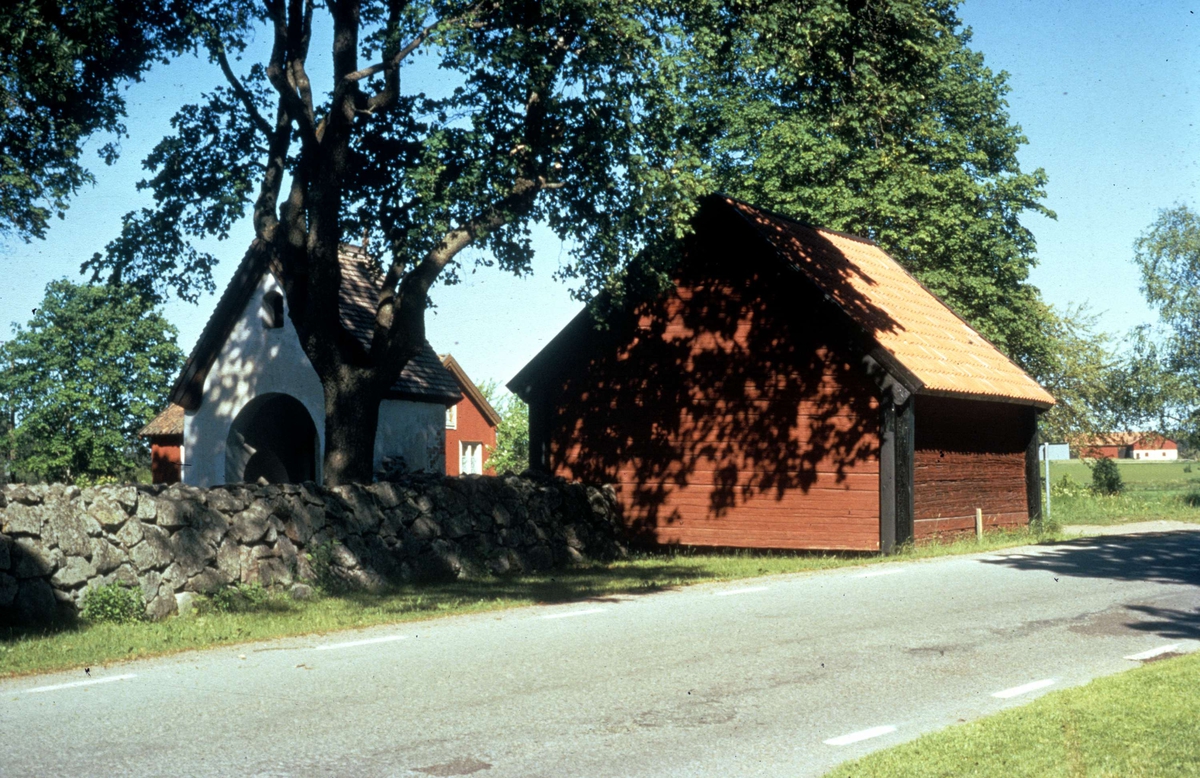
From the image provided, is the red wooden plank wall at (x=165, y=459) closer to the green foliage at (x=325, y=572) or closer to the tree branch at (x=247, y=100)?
the tree branch at (x=247, y=100)

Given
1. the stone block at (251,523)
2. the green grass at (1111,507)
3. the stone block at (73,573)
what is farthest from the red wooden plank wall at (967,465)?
the stone block at (73,573)

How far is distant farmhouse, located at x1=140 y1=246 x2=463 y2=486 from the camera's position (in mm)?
29531

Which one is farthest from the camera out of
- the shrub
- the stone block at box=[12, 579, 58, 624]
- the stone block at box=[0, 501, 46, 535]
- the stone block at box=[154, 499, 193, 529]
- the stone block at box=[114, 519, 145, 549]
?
the shrub

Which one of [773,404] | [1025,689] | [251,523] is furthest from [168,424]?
[1025,689]

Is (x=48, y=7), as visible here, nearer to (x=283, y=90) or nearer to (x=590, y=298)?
(x=283, y=90)

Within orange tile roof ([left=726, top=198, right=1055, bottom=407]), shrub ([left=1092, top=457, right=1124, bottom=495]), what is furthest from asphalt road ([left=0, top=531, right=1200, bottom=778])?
shrub ([left=1092, top=457, right=1124, bottom=495])

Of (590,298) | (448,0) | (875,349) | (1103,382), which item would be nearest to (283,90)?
(448,0)

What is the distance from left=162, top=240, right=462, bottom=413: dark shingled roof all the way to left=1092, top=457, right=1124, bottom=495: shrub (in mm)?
29846

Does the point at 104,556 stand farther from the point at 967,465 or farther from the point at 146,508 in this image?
the point at 967,465

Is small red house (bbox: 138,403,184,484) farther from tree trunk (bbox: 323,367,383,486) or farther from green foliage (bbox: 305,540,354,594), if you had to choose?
green foliage (bbox: 305,540,354,594)

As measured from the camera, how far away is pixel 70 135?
20406mm

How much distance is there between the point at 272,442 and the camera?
3259 centimetres

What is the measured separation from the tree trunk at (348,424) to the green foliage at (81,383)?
5968 cm

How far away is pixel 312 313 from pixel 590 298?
572cm
